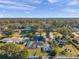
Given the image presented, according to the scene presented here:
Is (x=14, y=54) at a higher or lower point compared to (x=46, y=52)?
higher

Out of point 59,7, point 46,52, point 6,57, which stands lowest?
point 46,52

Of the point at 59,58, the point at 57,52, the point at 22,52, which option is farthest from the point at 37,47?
the point at 22,52

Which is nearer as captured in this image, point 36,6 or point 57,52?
point 57,52

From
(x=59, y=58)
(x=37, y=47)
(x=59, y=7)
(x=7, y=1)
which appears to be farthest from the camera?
(x=59, y=7)

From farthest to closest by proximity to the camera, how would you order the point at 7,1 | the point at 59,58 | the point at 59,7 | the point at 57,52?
the point at 59,7 < the point at 7,1 < the point at 57,52 < the point at 59,58

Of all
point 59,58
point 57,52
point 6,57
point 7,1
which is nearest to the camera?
point 6,57

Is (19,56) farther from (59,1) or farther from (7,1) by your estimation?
(59,1)

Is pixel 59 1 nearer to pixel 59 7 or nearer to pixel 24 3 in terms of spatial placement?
pixel 59 7

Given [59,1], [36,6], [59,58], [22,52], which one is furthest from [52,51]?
[36,6]

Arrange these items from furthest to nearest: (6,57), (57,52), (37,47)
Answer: (37,47), (57,52), (6,57)
